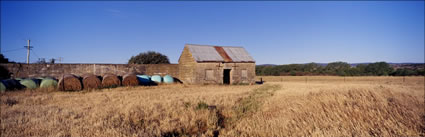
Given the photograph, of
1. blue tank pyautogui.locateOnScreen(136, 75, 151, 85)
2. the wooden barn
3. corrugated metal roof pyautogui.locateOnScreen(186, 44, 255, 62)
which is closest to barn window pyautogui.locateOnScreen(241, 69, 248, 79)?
the wooden barn

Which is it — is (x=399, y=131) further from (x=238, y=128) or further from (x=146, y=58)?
(x=146, y=58)

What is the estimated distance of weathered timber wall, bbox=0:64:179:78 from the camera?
57.2 feet

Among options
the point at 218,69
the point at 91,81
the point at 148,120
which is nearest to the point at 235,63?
the point at 218,69

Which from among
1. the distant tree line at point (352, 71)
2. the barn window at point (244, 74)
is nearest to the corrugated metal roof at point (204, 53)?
the barn window at point (244, 74)

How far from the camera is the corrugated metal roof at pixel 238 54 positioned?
22.7 metres

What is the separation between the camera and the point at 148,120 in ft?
18.7

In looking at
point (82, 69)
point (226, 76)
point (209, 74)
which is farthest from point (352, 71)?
point (82, 69)

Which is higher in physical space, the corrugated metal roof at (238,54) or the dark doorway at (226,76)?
the corrugated metal roof at (238,54)

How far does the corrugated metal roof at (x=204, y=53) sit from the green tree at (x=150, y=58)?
21623 millimetres

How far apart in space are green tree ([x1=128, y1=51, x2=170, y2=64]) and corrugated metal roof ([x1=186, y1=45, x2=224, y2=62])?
851 inches

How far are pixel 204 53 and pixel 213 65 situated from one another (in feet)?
5.30

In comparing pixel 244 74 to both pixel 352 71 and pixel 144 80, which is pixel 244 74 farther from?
pixel 352 71

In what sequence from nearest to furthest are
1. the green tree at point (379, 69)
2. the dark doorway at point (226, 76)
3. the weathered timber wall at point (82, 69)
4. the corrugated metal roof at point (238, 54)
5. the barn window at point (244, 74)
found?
the weathered timber wall at point (82, 69) → the barn window at point (244, 74) → the corrugated metal roof at point (238, 54) → the dark doorway at point (226, 76) → the green tree at point (379, 69)

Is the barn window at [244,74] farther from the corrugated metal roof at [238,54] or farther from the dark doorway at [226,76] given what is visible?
the dark doorway at [226,76]
